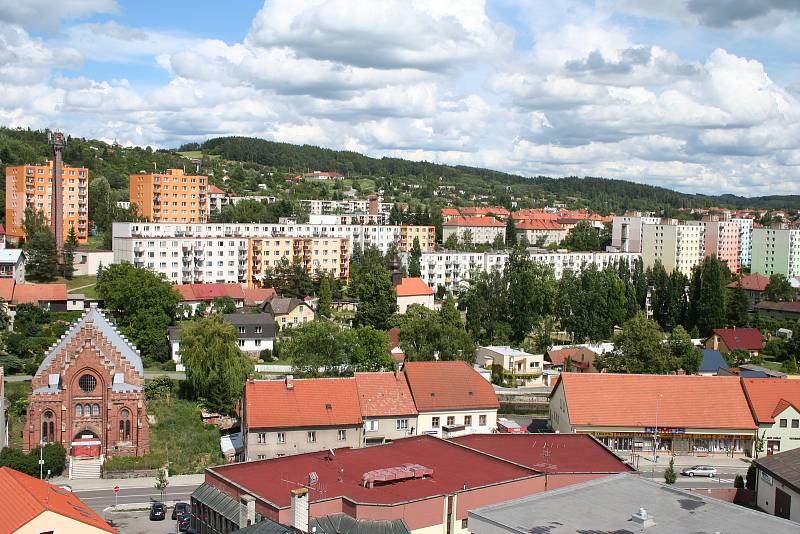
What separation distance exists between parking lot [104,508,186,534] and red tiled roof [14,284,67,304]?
153ft

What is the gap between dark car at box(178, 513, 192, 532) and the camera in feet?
110

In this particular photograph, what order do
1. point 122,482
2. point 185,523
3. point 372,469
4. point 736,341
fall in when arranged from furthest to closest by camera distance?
1. point 736,341
2. point 122,482
3. point 185,523
4. point 372,469

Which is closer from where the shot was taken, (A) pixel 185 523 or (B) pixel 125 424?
(A) pixel 185 523

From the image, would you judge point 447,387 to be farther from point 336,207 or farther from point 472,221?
point 336,207

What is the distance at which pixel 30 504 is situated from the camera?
85.9ft

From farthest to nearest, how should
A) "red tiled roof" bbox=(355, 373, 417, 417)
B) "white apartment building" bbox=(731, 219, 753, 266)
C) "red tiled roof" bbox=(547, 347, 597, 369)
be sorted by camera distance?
1. "white apartment building" bbox=(731, 219, 753, 266)
2. "red tiled roof" bbox=(547, 347, 597, 369)
3. "red tiled roof" bbox=(355, 373, 417, 417)

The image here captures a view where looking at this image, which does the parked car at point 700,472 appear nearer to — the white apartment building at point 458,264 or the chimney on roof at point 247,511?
the chimney on roof at point 247,511

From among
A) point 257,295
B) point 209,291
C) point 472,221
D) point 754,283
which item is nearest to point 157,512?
point 209,291

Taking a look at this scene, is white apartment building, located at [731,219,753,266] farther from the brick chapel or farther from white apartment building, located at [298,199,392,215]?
the brick chapel

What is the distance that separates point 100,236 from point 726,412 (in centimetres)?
9002

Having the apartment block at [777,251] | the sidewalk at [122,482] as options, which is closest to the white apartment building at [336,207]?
the apartment block at [777,251]

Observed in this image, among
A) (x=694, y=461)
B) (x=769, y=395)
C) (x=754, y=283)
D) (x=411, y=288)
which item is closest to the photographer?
(x=694, y=461)

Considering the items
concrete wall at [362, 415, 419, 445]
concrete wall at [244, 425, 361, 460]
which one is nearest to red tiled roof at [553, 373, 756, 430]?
concrete wall at [362, 415, 419, 445]

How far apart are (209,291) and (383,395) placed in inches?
1806
